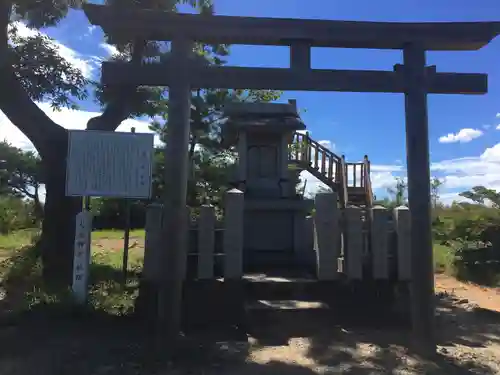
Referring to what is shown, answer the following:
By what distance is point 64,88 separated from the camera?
356 inches

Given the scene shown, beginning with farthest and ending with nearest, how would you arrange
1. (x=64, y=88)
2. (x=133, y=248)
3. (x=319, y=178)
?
(x=319, y=178) < (x=133, y=248) < (x=64, y=88)

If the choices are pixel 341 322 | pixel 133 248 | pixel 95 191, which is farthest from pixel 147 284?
pixel 133 248

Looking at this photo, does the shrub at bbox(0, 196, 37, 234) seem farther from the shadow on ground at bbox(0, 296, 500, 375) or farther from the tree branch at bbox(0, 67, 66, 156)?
the shadow on ground at bbox(0, 296, 500, 375)

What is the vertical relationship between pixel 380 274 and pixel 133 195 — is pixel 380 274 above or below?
below

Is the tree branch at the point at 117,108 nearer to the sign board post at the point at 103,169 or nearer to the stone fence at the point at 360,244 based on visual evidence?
the sign board post at the point at 103,169

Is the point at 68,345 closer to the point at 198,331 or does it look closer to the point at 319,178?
the point at 198,331

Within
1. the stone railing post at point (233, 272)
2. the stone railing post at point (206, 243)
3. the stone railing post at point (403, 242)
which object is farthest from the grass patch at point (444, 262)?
the stone railing post at point (206, 243)

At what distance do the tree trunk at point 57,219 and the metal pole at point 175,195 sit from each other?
11.2 feet

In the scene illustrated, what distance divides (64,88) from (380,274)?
6.99 metres

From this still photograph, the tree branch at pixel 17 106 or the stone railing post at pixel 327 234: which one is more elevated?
the tree branch at pixel 17 106

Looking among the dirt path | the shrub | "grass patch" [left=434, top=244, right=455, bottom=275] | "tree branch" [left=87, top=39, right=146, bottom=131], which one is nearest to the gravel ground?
the dirt path

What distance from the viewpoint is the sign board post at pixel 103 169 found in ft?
19.5

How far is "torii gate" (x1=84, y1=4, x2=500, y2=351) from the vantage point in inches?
205

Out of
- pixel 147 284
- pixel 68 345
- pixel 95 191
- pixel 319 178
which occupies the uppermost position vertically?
pixel 319 178
